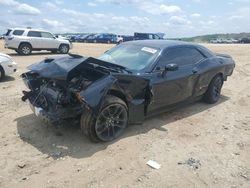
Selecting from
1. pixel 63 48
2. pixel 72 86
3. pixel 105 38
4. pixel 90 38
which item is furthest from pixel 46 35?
pixel 90 38

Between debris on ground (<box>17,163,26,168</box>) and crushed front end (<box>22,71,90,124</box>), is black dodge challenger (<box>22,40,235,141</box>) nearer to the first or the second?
crushed front end (<box>22,71,90,124</box>)

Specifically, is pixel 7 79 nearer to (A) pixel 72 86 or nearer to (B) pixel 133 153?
(A) pixel 72 86

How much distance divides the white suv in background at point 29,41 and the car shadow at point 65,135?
14642 mm

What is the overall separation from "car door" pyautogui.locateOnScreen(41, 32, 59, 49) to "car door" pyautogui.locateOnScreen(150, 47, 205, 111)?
1549 centimetres

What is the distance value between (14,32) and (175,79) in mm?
16137

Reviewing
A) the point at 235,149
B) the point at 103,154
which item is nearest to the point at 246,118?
the point at 235,149

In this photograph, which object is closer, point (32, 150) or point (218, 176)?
point (218, 176)

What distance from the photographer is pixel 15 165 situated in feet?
14.3

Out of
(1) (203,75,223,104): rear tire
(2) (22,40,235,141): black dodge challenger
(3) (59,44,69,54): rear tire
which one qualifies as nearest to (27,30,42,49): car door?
(3) (59,44,69,54): rear tire

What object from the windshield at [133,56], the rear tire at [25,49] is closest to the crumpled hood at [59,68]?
the windshield at [133,56]

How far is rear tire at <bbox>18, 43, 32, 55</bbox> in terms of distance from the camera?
774 inches

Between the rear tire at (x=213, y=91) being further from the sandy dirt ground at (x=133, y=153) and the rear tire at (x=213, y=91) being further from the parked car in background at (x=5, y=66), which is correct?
the parked car in background at (x=5, y=66)

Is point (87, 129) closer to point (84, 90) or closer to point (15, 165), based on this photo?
point (84, 90)

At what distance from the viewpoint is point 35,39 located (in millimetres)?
20188
